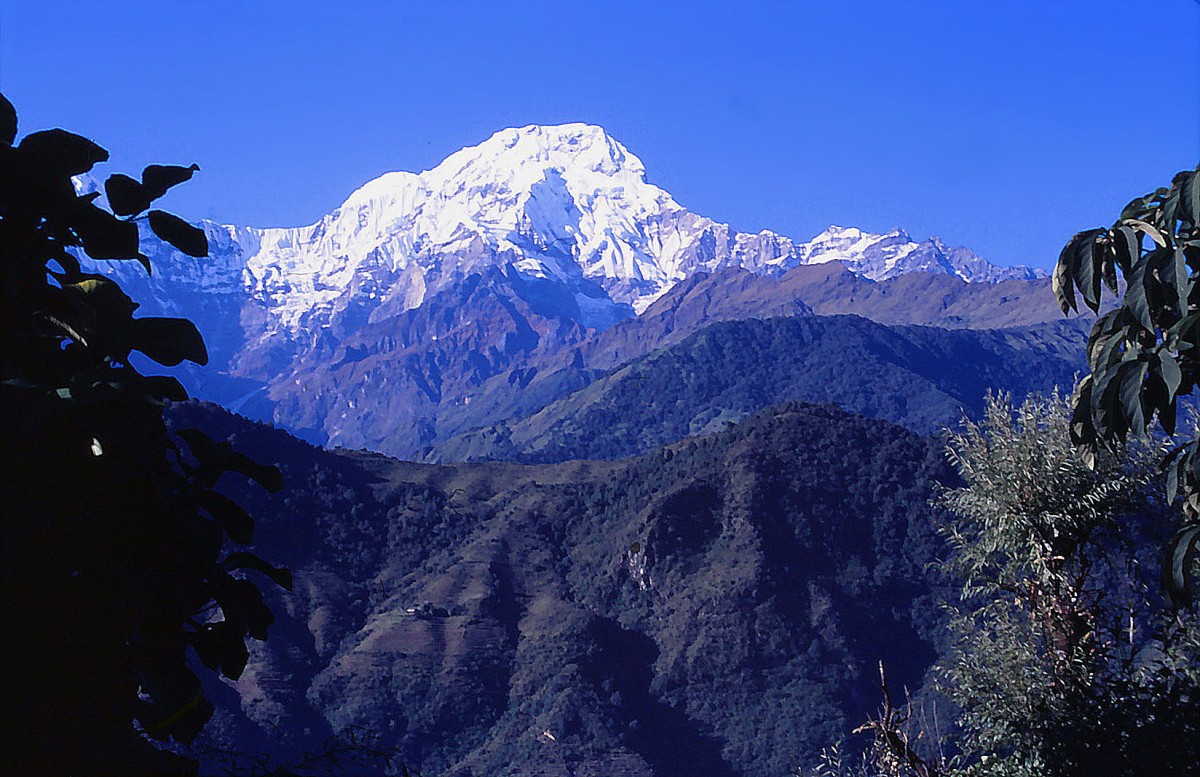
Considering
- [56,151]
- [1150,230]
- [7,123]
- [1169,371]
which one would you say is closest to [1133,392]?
[1169,371]

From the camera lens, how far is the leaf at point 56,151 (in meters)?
3.54

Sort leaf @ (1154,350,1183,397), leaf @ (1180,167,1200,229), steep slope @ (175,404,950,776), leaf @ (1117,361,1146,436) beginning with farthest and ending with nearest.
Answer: steep slope @ (175,404,950,776), leaf @ (1180,167,1200,229), leaf @ (1117,361,1146,436), leaf @ (1154,350,1183,397)

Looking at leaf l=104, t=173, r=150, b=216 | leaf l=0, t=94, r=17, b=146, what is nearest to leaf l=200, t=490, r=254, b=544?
leaf l=104, t=173, r=150, b=216

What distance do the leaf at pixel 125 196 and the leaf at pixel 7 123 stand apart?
301 millimetres

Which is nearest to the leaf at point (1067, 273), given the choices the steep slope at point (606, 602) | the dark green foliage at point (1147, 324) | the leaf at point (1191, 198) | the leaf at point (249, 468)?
the dark green foliage at point (1147, 324)

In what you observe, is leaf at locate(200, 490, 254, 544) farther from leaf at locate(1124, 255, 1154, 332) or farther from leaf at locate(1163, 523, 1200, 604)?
leaf at locate(1163, 523, 1200, 604)

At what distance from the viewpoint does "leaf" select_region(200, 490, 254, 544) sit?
3912mm

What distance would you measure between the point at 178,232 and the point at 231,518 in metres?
0.99

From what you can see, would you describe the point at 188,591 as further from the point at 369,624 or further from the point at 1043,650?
the point at 369,624

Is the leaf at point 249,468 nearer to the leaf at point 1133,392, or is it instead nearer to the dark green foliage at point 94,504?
the dark green foliage at point 94,504

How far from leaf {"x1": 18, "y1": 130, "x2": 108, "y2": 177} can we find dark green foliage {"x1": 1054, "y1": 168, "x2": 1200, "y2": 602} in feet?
13.8

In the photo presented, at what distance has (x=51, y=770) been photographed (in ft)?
10.2

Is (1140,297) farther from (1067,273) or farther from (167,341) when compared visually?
(167,341)

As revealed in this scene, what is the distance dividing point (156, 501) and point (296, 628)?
89.3 m
